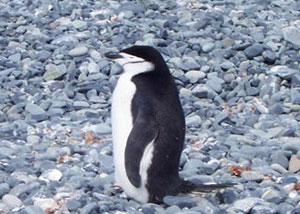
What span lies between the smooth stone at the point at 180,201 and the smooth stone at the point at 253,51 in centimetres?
299

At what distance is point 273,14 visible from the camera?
816cm

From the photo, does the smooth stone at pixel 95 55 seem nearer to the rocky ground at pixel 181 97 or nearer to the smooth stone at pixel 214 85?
the rocky ground at pixel 181 97

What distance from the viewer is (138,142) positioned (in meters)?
4.02

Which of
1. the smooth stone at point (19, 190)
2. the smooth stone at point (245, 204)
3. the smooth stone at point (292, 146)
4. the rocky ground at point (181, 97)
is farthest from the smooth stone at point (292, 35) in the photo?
the smooth stone at point (19, 190)

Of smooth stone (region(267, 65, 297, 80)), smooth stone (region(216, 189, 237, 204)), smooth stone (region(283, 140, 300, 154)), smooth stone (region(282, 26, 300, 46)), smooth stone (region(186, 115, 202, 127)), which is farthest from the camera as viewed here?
smooth stone (region(282, 26, 300, 46))

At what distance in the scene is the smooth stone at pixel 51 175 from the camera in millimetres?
4457

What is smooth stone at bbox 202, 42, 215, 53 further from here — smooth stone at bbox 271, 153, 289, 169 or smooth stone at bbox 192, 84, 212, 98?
smooth stone at bbox 271, 153, 289, 169

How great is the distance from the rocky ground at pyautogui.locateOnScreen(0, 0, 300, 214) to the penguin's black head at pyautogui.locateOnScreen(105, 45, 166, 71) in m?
0.60

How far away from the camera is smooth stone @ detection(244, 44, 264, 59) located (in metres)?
6.89

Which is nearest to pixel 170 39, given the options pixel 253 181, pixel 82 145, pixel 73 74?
pixel 73 74

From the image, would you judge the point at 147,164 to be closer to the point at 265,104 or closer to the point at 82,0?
the point at 265,104

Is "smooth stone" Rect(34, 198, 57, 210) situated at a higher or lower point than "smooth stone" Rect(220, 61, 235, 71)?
higher

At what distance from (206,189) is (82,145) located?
122 centimetres

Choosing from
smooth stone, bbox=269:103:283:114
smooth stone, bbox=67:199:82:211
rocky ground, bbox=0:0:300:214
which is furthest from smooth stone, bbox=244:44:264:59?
smooth stone, bbox=67:199:82:211
